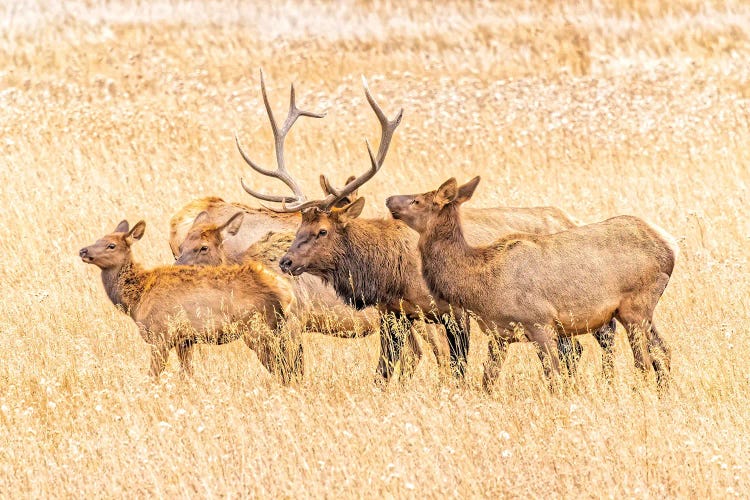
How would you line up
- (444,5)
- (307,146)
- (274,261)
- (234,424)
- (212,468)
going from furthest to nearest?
(444,5) → (307,146) → (274,261) → (234,424) → (212,468)

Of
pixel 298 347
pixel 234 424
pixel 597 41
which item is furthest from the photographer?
pixel 597 41

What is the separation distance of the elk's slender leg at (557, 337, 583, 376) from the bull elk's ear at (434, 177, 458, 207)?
3.90ft

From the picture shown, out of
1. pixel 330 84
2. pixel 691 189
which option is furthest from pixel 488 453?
pixel 330 84

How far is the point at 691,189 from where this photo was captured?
42.7ft

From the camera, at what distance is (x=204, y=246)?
9031 millimetres

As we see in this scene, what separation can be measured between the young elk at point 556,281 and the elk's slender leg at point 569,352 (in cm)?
20

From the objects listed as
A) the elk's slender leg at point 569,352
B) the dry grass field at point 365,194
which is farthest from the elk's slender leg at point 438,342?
the elk's slender leg at point 569,352

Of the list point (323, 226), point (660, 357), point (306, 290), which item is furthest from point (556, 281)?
point (306, 290)

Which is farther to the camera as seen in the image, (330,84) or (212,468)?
(330,84)

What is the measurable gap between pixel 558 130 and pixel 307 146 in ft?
11.3

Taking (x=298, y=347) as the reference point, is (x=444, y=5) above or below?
above

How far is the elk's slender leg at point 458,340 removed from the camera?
7855 millimetres

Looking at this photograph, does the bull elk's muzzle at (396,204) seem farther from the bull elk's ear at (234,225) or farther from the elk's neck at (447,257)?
the bull elk's ear at (234,225)

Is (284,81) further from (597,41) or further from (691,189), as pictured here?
(691,189)
